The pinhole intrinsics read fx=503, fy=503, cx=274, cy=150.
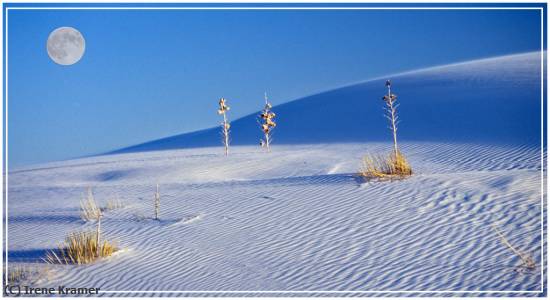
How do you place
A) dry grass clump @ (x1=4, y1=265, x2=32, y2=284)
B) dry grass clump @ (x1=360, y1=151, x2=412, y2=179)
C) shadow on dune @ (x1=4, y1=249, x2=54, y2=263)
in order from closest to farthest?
1. dry grass clump @ (x1=4, y1=265, x2=32, y2=284)
2. shadow on dune @ (x1=4, y1=249, x2=54, y2=263)
3. dry grass clump @ (x1=360, y1=151, x2=412, y2=179)

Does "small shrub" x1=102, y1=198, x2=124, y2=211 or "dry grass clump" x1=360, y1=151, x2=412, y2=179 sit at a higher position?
"dry grass clump" x1=360, y1=151, x2=412, y2=179

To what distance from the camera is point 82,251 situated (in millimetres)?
7309

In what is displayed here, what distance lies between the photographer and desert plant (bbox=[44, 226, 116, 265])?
7.25 meters

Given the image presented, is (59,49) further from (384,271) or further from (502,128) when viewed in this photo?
(502,128)

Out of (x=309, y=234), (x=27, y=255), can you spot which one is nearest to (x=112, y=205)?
(x=27, y=255)

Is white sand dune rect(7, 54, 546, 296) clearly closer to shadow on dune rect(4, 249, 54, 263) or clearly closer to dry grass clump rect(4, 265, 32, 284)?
shadow on dune rect(4, 249, 54, 263)

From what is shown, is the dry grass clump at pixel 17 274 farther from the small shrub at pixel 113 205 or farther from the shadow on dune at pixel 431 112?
the shadow on dune at pixel 431 112

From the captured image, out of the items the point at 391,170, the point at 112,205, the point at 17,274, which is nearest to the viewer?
the point at 17,274

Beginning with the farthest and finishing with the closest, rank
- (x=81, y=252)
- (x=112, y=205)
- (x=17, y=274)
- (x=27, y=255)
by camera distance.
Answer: (x=112, y=205) → (x=27, y=255) → (x=81, y=252) → (x=17, y=274)

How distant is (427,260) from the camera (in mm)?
6324

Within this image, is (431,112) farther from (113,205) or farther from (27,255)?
(27,255)

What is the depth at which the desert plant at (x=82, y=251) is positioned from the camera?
7.25 metres

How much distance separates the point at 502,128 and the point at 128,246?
17.9 meters

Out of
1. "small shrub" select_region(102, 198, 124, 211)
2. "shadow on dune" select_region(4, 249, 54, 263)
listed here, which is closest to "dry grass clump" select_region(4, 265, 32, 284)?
"shadow on dune" select_region(4, 249, 54, 263)
